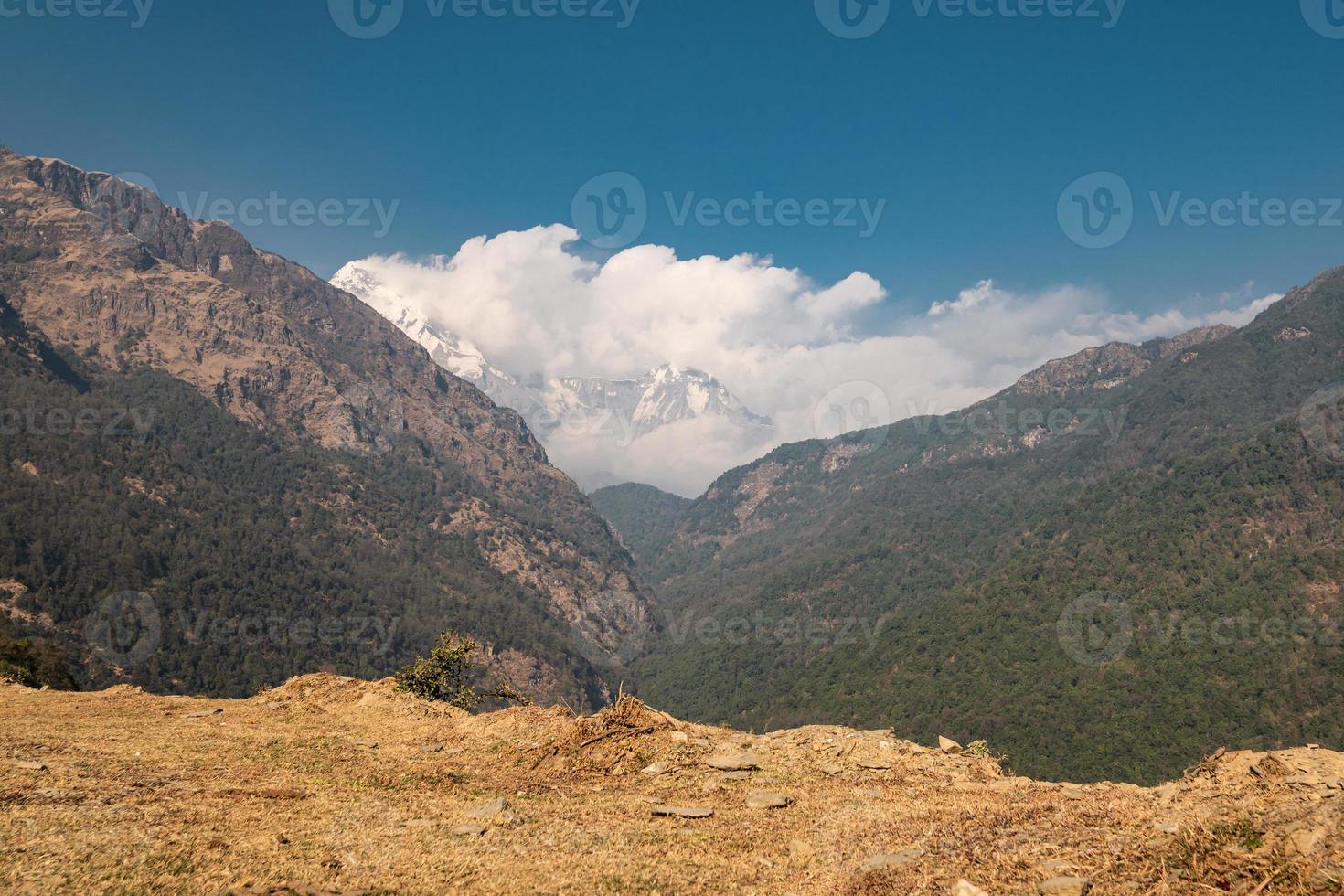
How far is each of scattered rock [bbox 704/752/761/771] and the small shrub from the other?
15.7 meters

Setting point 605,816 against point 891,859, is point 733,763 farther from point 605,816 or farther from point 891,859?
point 891,859

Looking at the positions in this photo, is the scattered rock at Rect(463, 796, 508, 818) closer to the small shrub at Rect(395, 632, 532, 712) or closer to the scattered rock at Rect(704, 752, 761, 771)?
the scattered rock at Rect(704, 752, 761, 771)

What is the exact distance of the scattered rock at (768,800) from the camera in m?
16.4

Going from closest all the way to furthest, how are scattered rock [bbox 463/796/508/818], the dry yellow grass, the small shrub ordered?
the dry yellow grass, scattered rock [bbox 463/796/508/818], the small shrub

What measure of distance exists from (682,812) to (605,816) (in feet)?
5.72

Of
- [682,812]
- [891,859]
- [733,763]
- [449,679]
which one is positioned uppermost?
[891,859]

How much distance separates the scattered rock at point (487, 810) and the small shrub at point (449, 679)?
18472 mm

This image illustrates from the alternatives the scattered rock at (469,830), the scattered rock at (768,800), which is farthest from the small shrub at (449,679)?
the scattered rock at (469,830)

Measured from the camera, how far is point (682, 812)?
1560cm

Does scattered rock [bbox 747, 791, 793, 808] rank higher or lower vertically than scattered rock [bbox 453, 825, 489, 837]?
lower

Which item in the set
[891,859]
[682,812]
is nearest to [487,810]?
[682,812]

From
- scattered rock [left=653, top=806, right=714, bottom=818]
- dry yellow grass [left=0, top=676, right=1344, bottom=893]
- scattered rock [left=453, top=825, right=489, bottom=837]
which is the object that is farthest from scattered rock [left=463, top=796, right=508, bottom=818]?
scattered rock [left=653, top=806, right=714, bottom=818]

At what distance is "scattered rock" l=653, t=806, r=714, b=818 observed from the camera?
15.5 metres

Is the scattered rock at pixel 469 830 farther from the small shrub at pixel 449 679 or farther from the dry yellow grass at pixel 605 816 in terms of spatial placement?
the small shrub at pixel 449 679
